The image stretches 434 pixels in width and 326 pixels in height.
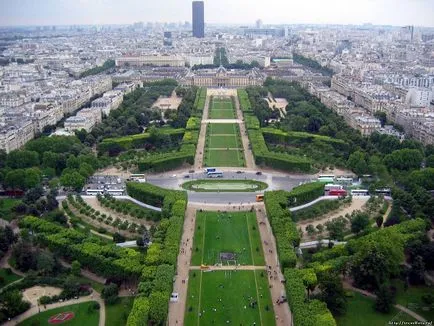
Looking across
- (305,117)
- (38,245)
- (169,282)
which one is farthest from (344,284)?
(305,117)

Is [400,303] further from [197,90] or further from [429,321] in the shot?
[197,90]

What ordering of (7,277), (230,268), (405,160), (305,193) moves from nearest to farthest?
1. (7,277)
2. (230,268)
3. (305,193)
4. (405,160)

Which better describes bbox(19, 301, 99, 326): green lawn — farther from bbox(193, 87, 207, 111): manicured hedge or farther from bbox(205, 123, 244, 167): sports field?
bbox(193, 87, 207, 111): manicured hedge

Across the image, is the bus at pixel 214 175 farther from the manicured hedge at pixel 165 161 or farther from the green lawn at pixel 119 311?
the green lawn at pixel 119 311

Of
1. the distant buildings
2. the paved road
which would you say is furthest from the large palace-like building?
the paved road

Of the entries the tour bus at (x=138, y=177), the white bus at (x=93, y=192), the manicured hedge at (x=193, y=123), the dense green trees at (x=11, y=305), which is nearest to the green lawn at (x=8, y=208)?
the white bus at (x=93, y=192)

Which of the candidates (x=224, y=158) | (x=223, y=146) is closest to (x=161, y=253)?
(x=224, y=158)

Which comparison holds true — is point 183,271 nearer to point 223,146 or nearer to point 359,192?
point 359,192
